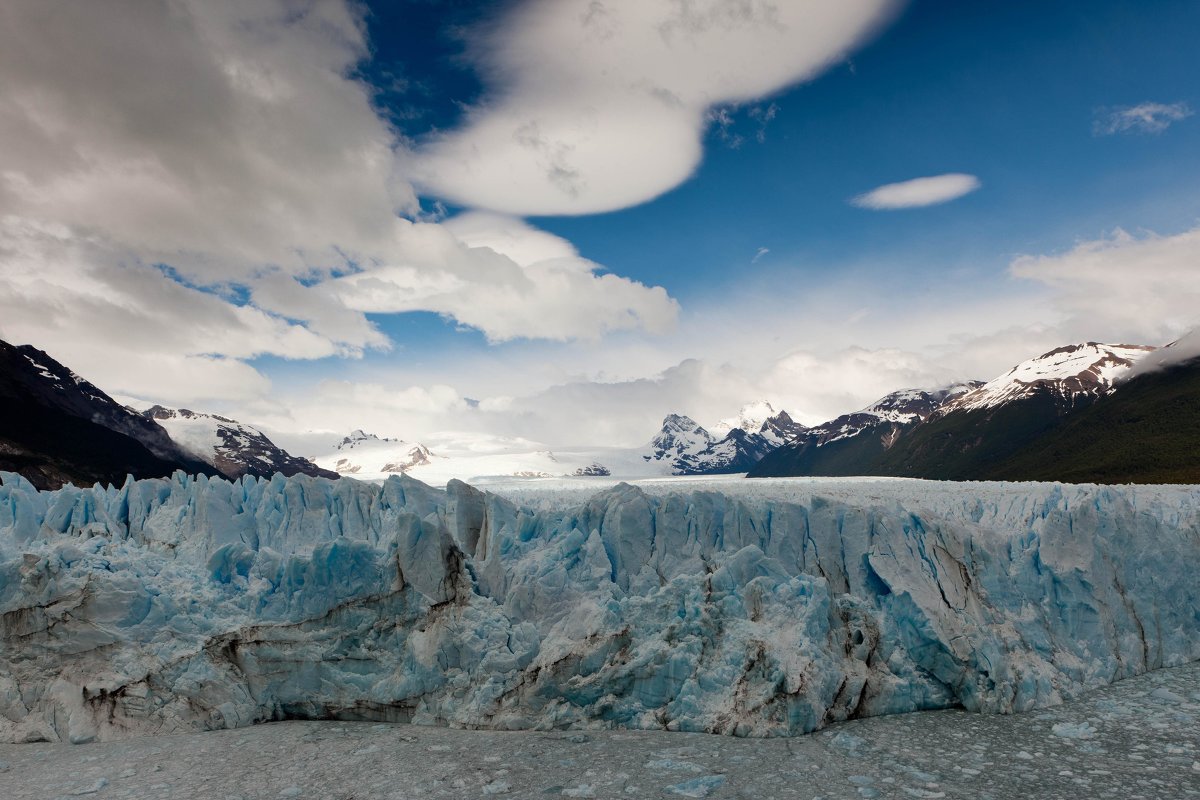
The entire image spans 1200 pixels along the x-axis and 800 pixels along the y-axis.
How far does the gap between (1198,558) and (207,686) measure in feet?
82.2

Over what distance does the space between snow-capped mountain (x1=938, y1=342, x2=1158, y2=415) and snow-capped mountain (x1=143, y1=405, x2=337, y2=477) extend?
17245 centimetres

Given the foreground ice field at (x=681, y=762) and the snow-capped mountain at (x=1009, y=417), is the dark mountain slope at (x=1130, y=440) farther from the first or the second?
the foreground ice field at (x=681, y=762)

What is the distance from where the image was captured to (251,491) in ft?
67.5

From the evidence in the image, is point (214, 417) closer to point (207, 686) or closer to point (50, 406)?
point (50, 406)

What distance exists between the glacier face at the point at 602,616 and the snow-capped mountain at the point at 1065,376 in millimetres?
166951

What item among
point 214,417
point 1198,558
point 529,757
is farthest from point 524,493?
point 214,417

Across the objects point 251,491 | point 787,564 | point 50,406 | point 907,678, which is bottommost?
point 907,678

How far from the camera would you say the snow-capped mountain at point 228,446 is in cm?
14862

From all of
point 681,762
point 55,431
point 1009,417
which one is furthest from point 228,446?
point 1009,417

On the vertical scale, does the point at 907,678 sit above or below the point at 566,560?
below

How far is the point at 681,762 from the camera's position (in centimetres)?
1179

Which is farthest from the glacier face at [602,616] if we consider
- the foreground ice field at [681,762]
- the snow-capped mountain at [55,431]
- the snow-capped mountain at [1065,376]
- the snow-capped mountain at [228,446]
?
the snow-capped mountain at [1065,376]

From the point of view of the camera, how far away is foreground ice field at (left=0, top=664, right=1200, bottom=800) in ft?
35.0

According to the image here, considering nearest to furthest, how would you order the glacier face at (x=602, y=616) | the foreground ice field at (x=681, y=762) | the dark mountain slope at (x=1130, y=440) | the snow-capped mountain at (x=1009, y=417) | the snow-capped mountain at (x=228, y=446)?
the foreground ice field at (x=681, y=762) → the glacier face at (x=602, y=616) → the dark mountain slope at (x=1130, y=440) → the snow-capped mountain at (x=1009, y=417) → the snow-capped mountain at (x=228, y=446)
